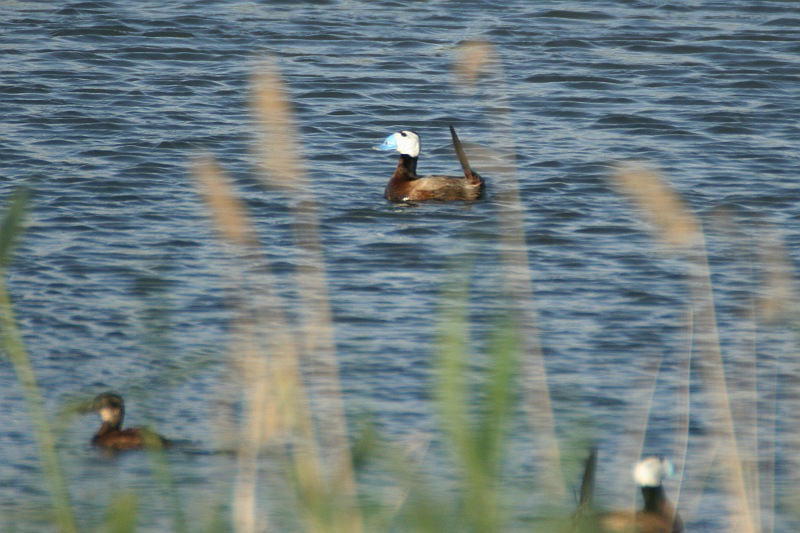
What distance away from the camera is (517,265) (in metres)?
7.09

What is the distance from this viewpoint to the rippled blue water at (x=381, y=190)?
18.3ft

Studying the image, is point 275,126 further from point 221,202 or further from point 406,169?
point 406,169

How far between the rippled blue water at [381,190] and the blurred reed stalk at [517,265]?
105 mm

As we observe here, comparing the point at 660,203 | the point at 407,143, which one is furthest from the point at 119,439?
the point at 407,143

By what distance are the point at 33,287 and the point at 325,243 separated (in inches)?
75.8

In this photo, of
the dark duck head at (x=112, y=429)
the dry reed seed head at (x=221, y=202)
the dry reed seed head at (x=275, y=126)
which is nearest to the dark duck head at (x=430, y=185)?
the dark duck head at (x=112, y=429)

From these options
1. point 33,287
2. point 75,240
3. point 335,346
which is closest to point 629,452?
point 335,346

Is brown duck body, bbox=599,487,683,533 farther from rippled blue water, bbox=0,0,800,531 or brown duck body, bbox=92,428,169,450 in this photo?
brown duck body, bbox=92,428,169,450

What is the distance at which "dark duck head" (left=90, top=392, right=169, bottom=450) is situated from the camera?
17.3 ft

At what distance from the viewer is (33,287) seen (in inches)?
287

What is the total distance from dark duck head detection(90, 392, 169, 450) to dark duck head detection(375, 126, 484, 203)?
4.43 metres

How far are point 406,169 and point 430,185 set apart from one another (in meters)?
0.37

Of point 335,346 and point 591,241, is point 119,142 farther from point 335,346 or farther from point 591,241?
point 335,346

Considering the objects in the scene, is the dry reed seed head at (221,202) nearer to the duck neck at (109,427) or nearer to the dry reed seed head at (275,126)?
the dry reed seed head at (275,126)
